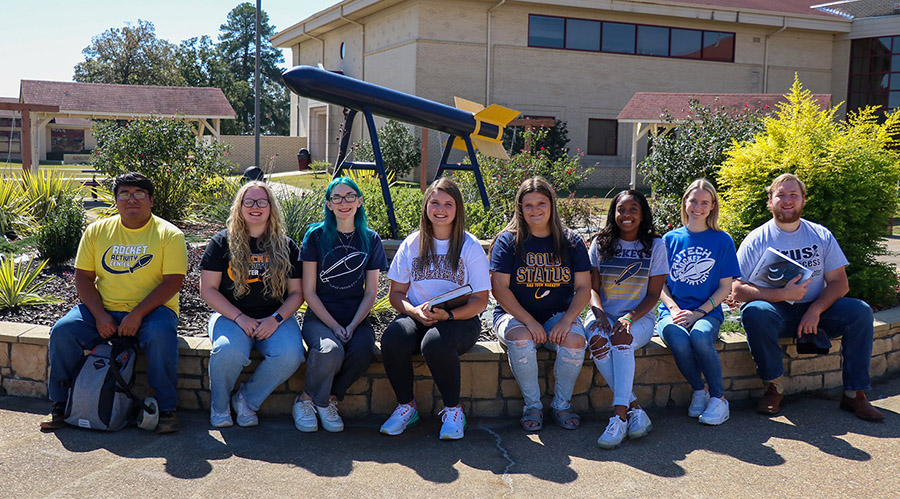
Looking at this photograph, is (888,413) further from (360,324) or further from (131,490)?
(131,490)

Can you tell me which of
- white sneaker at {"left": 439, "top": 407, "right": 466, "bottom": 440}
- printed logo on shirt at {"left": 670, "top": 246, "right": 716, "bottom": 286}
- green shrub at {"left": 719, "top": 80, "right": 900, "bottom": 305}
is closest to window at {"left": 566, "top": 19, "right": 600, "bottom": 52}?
green shrub at {"left": 719, "top": 80, "right": 900, "bottom": 305}

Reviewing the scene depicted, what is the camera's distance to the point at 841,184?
558 centimetres

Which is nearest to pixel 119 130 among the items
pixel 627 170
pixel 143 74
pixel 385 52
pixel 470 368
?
pixel 470 368

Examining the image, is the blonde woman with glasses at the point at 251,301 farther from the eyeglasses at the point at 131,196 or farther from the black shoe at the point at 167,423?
the eyeglasses at the point at 131,196

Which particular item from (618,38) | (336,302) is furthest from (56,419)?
(618,38)

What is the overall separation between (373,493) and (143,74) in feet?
160

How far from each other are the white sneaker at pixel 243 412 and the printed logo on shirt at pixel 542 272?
172cm

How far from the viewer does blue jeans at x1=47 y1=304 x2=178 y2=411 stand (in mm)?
3984

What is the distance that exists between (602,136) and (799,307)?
2089cm

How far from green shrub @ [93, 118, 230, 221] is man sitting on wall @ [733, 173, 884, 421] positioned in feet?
25.1

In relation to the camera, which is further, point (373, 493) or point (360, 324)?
point (360, 324)

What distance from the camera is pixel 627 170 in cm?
2505

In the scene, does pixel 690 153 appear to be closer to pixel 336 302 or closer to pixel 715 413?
pixel 715 413

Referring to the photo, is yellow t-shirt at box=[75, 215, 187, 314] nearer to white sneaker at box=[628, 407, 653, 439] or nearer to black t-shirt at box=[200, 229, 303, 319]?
black t-shirt at box=[200, 229, 303, 319]
